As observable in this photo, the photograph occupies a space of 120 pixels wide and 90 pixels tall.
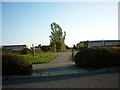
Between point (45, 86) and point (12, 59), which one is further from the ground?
point (12, 59)

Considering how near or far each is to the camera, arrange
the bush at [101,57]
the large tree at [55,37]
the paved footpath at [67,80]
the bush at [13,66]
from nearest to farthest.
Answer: the paved footpath at [67,80]
the bush at [13,66]
the bush at [101,57]
the large tree at [55,37]

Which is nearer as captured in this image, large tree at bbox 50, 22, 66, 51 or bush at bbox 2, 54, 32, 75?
bush at bbox 2, 54, 32, 75

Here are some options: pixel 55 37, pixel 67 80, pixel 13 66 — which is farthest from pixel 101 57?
pixel 55 37

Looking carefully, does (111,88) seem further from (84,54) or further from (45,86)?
(84,54)

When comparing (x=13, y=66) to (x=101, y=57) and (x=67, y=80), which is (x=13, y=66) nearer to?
(x=67, y=80)

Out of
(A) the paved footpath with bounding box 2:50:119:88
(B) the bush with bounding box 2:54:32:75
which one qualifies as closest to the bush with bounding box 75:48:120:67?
(A) the paved footpath with bounding box 2:50:119:88

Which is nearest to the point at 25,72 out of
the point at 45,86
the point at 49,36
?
the point at 45,86

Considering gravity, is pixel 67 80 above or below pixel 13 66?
below

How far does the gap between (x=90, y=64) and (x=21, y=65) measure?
15.6 ft

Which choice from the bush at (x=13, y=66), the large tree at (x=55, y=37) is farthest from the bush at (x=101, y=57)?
the large tree at (x=55, y=37)

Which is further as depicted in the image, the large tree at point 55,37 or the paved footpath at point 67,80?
the large tree at point 55,37

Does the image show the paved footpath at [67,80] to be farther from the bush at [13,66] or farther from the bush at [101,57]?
the bush at [101,57]

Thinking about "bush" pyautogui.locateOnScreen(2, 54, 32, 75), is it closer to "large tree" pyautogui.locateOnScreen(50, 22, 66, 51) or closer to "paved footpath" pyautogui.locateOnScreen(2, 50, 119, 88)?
"paved footpath" pyautogui.locateOnScreen(2, 50, 119, 88)

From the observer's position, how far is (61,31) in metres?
41.8
